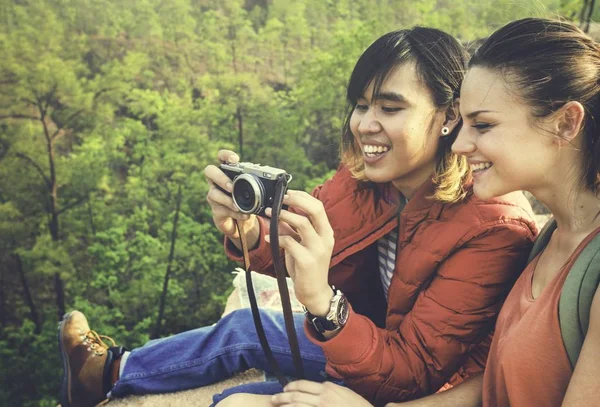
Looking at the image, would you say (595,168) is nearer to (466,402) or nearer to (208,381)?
(466,402)

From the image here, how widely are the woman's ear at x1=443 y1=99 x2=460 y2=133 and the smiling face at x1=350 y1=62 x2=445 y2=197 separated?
2 centimetres

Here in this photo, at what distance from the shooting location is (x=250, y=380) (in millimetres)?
2369

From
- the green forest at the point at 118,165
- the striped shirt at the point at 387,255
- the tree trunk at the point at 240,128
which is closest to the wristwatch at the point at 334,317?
the striped shirt at the point at 387,255

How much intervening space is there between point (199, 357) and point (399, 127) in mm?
1334

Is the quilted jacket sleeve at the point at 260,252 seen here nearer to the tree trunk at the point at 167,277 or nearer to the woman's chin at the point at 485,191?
the woman's chin at the point at 485,191

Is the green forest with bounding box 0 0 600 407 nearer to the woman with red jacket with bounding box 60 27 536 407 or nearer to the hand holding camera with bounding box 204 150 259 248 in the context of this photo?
the woman with red jacket with bounding box 60 27 536 407

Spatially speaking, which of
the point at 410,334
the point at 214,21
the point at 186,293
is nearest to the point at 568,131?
the point at 410,334

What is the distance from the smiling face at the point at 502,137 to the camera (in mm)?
1271

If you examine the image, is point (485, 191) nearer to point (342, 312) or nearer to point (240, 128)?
point (342, 312)

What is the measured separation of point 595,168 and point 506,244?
1.31 feet

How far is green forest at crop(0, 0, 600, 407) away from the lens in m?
14.1

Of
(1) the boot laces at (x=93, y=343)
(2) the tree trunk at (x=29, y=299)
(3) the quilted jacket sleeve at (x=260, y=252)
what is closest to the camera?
(3) the quilted jacket sleeve at (x=260, y=252)

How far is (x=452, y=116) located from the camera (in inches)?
71.2

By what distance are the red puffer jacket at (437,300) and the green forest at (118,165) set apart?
11183mm
